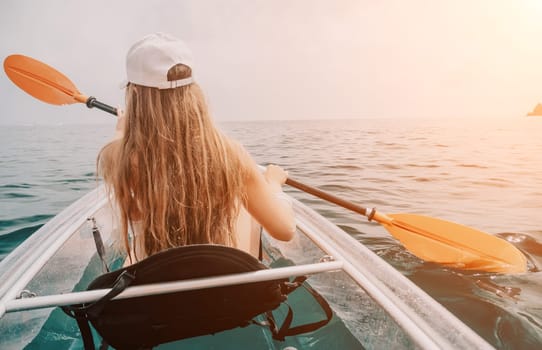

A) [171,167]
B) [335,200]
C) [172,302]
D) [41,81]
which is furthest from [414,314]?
[41,81]

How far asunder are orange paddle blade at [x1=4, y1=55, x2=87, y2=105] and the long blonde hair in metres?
3.17

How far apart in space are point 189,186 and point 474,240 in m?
2.62

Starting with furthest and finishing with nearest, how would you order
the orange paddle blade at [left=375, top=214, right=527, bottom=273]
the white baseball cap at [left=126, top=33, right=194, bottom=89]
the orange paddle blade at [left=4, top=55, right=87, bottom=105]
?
the orange paddle blade at [left=4, top=55, right=87, bottom=105] < the orange paddle blade at [left=375, top=214, right=527, bottom=273] < the white baseball cap at [left=126, top=33, right=194, bottom=89]

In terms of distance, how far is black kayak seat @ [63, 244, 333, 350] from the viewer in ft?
3.48

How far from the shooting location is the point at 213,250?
3.59 ft

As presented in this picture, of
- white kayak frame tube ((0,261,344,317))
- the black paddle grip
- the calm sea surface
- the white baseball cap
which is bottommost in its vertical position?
the calm sea surface

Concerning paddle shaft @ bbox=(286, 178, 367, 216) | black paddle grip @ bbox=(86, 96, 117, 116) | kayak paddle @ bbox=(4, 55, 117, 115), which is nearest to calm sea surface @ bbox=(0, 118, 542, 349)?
paddle shaft @ bbox=(286, 178, 367, 216)

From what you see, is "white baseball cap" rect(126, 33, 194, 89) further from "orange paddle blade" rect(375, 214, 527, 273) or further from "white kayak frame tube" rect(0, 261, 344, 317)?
"orange paddle blade" rect(375, 214, 527, 273)

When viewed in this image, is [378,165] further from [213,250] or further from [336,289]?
[213,250]

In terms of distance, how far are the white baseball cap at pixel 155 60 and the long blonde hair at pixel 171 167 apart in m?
0.03

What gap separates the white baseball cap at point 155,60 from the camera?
4.35ft

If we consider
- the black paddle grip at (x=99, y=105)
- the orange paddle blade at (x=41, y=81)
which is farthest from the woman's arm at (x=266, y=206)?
the orange paddle blade at (x=41, y=81)

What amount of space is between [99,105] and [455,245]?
12.4 feet

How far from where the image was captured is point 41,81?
417 centimetres
